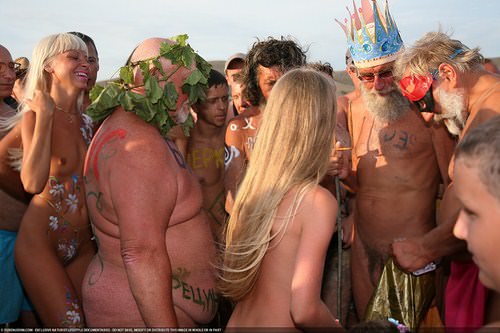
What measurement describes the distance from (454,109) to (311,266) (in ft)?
6.59

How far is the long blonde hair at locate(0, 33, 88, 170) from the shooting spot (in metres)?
4.43

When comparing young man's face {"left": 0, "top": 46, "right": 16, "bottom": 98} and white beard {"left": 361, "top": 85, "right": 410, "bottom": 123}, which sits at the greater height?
young man's face {"left": 0, "top": 46, "right": 16, "bottom": 98}

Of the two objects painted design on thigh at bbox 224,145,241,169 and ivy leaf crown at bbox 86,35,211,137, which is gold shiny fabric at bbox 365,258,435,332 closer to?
ivy leaf crown at bbox 86,35,211,137

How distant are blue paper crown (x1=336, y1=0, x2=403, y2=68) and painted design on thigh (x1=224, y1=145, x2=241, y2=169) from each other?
53.4 inches

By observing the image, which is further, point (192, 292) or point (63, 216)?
point (63, 216)

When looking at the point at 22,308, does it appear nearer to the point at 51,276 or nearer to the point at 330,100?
the point at 51,276

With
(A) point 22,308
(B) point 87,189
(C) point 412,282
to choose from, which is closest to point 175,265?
(B) point 87,189

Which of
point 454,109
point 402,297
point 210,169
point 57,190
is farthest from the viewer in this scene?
point 210,169

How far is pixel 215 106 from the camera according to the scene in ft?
19.0

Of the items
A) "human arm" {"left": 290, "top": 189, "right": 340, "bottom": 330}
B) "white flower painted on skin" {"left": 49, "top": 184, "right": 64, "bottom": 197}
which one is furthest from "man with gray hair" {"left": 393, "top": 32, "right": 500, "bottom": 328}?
"white flower painted on skin" {"left": 49, "top": 184, "right": 64, "bottom": 197}

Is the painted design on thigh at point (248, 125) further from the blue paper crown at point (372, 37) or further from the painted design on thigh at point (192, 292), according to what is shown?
the painted design on thigh at point (192, 292)

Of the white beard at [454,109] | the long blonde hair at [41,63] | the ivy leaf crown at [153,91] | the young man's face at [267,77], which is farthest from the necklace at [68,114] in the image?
the white beard at [454,109]

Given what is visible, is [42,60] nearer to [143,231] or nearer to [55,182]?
[55,182]

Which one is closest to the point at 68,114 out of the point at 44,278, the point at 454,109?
the point at 44,278
